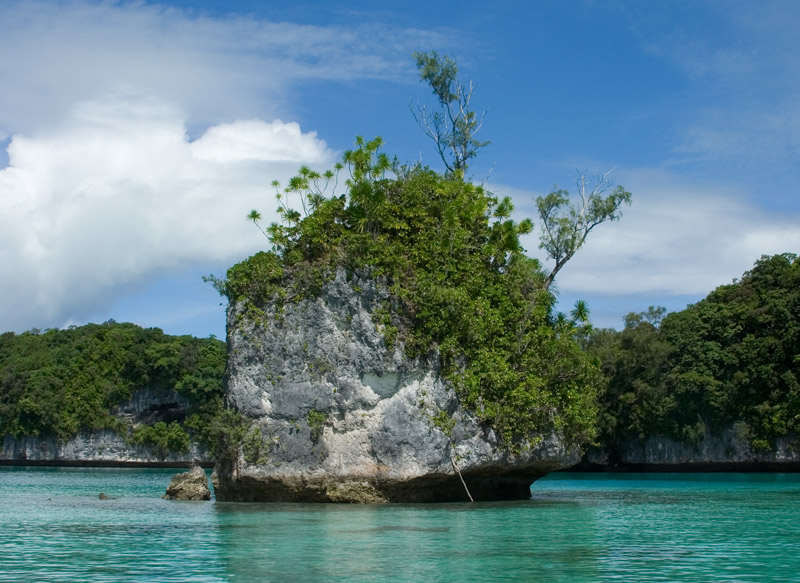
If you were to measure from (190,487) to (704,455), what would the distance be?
121 feet

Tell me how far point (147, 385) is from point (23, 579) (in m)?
61.7

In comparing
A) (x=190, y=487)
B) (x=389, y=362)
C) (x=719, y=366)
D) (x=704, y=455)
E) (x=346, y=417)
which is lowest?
(x=704, y=455)

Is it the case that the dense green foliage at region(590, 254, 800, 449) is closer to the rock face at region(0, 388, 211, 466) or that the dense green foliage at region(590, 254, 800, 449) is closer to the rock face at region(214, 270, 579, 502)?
the rock face at region(214, 270, 579, 502)

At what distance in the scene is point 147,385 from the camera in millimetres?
70188

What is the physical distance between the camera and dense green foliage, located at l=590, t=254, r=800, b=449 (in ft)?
150

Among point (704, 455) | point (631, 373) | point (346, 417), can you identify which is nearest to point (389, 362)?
Result: point (346, 417)

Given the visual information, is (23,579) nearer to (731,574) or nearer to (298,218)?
(731,574)

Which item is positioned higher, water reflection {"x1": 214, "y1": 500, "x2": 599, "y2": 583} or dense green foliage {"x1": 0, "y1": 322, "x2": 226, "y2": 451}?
dense green foliage {"x1": 0, "y1": 322, "x2": 226, "y2": 451}

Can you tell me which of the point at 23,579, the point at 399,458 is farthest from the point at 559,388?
the point at 23,579

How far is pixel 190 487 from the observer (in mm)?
25203

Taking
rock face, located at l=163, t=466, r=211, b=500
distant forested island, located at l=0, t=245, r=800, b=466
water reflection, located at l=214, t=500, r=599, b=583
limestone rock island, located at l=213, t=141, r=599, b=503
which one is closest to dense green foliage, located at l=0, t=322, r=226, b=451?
distant forested island, located at l=0, t=245, r=800, b=466

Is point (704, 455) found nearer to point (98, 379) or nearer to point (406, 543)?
point (406, 543)

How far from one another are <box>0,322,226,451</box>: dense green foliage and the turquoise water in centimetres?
4571

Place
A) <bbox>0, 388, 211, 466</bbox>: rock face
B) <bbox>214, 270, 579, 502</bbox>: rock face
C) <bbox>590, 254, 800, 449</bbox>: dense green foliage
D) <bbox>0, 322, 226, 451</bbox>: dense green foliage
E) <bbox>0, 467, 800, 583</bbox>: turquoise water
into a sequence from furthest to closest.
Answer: <bbox>0, 388, 211, 466</bbox>: rock face, <bbox>0, 322, 226, 451</bbox>: dense green foliage, <bbox>590, 254, 800, 449</bbox>: dense green foliage, <bbox>214, 270, 579, 502</bbox>: rock face, <bbox>0, 467, 800, 583</bbox>: turquoise water
